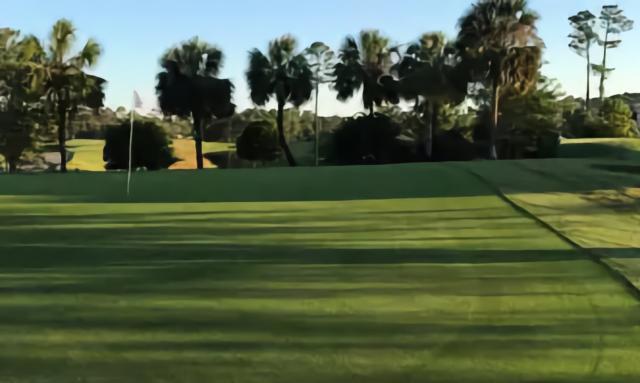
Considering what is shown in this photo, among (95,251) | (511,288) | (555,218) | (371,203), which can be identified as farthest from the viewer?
(371,203)

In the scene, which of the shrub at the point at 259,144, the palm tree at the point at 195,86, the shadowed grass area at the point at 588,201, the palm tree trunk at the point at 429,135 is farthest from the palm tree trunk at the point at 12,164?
the shadowed grass area at the point at 588,201

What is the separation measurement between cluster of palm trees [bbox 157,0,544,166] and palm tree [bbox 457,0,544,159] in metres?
0.06

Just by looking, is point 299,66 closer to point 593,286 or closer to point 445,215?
point 445,215

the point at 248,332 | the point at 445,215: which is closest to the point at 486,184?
the point at 445,215

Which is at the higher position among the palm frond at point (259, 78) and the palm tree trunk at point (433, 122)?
the palm frond at point (259, 78)

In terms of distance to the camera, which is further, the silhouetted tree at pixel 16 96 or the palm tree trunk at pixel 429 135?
the palm tree trunk at pixel 429 135

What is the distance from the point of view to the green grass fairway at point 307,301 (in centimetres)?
466

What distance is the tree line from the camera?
40469 mm

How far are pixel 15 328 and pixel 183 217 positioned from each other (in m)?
7.56

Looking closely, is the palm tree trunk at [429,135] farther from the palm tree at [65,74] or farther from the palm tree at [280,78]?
the palm tree at [65,74]

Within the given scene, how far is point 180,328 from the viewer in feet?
18.1

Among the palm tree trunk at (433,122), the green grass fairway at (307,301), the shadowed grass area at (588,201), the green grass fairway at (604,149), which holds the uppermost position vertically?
the palm tree trunk at (433,122)

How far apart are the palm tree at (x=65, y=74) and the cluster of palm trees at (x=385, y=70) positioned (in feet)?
16.8

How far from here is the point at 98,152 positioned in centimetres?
6962
